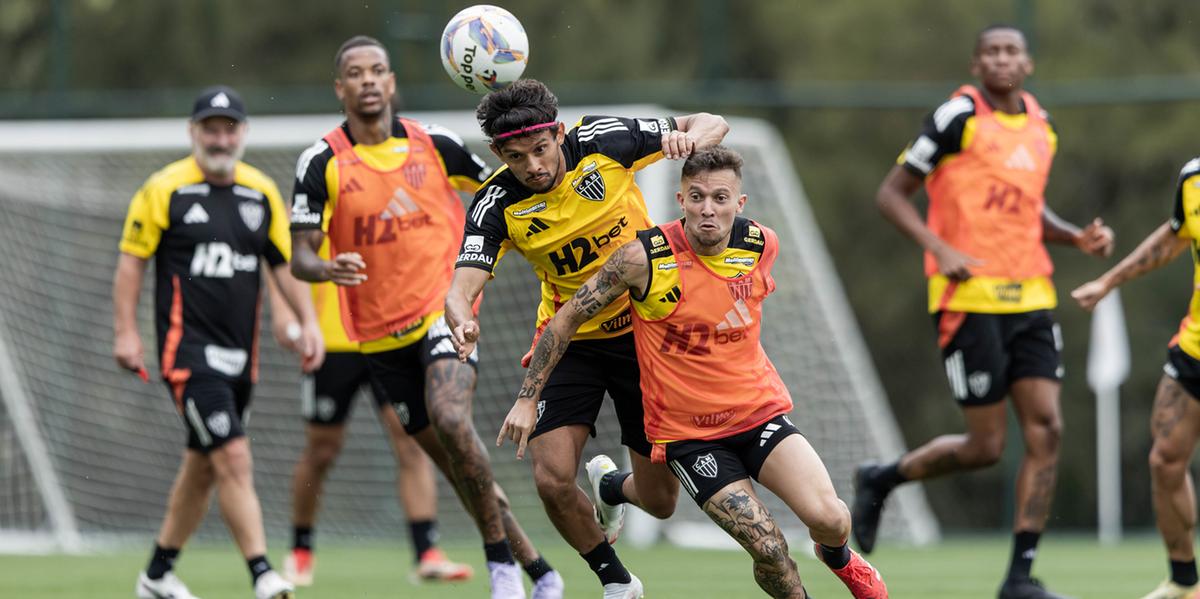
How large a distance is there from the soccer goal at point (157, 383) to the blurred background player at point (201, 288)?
4.36m

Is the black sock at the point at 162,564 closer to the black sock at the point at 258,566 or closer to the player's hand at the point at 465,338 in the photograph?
the black sock at the point at 258,566

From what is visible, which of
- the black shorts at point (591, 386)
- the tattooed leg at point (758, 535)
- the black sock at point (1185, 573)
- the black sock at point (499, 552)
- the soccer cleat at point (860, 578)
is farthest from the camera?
the black sock at point (1185, 573)

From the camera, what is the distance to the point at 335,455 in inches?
424

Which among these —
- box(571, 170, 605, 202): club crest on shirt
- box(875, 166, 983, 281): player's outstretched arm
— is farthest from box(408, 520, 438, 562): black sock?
box(571, 170, 605, 202): club crest on shirt

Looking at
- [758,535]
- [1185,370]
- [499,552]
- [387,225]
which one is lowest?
[499,552]

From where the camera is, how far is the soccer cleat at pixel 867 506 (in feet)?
30.8

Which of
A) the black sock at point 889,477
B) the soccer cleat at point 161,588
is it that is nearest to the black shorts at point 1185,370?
the black sock at point 889,477

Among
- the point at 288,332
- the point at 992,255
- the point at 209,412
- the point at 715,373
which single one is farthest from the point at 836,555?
the point at 288,332

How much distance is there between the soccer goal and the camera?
1334cm

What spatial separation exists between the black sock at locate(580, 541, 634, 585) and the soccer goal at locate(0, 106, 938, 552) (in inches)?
214

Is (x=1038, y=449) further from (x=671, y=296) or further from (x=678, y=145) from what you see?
(x=678, y=145)

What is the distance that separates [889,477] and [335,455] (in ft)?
11.1

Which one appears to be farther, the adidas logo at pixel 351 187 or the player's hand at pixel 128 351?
the player's hand at pixel 128 351

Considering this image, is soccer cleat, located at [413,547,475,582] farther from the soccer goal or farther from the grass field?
the soccer goal
